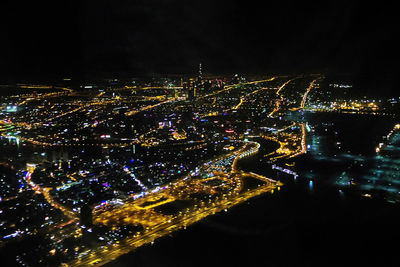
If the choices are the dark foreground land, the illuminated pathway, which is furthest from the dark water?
the illuminated pathway

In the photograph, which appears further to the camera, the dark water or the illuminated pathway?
the illuminated pathway

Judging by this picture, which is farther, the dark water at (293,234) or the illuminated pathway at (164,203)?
the illuminated pathway at (164,203)

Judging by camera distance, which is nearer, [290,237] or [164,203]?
[290,237]

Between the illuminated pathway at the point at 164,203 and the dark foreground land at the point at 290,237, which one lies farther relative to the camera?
the illuminated pathway at the point at 164,203

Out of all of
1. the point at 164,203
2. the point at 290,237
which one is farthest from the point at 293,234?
the point at 164,203

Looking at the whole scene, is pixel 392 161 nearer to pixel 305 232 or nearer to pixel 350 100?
pixel 305 232

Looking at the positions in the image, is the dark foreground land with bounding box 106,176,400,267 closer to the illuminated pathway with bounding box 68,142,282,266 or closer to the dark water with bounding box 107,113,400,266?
the dark water with bounding box 107,113,400,266

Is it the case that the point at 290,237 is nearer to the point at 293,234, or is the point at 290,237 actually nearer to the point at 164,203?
the point at 293,234

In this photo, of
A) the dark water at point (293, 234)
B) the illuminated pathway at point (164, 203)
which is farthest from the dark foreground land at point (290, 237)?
the illuminated pathway at point (164, 203)

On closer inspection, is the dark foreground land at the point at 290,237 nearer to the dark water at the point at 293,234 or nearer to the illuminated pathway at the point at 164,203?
the dark water at the point at 293,234

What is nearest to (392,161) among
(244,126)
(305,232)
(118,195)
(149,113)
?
(305,232)

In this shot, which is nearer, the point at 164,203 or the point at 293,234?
the point at 293,234
